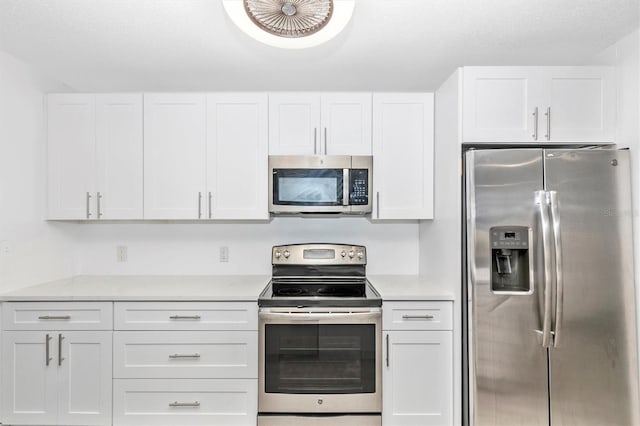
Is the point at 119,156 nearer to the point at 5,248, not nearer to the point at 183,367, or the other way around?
the point at 5,248

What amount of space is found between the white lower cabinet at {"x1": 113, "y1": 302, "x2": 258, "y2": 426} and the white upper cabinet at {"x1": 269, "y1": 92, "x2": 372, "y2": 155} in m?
1.13

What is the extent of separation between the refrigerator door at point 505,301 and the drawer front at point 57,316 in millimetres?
2044

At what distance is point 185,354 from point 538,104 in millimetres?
2441

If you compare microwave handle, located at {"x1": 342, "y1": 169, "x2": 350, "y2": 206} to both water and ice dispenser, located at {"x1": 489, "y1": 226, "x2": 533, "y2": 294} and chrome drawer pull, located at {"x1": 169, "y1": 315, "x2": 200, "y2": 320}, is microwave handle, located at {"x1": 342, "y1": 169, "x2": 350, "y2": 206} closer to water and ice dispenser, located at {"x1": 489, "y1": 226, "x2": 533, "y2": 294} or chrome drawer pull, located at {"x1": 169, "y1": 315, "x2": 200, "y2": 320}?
water and ice dispenser, located at {"x1": 489, "y1": 226, "x2": 533, "y2": 294}

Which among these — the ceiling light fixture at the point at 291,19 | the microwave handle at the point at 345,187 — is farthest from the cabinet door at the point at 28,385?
the ceiling light fixture at the point at 291,19

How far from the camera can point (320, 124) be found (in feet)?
8.42

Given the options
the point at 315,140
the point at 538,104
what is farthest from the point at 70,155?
the point at 538,104

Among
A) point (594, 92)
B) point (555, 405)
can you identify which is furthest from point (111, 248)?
point (594, 92)

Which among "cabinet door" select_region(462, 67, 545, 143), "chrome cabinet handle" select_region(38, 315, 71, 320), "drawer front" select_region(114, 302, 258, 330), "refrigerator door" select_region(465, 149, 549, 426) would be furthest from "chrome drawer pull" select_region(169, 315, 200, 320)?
"cabinet door" select_region(462, 67, 545, 143)

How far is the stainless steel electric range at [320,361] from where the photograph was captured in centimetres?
221

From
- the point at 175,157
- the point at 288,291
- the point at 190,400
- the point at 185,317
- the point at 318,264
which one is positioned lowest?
the point at 190,400

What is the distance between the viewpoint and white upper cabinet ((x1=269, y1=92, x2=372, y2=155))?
8.41ft

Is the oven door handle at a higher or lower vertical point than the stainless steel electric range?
higher

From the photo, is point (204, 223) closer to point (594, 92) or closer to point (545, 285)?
point (545, 285)
